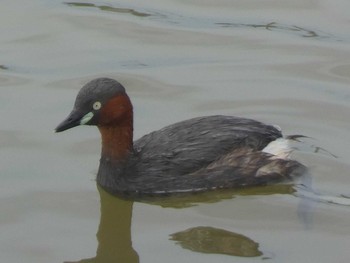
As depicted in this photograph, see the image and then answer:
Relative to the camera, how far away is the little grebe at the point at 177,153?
8523 mm

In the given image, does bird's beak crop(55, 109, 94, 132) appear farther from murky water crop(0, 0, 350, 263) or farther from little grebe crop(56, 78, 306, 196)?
murky water crop(0, 0, 350, 263)

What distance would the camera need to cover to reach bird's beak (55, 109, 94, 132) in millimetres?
8430

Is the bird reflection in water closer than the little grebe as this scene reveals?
Yes

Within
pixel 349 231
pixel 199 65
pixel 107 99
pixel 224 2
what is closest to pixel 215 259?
pixel 349 231

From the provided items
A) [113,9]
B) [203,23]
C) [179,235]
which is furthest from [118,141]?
[113,9]

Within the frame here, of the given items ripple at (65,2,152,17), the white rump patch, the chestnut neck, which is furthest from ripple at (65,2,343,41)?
the chestnut neck

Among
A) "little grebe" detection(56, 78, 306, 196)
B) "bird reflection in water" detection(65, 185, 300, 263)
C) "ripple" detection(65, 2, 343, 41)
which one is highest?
"ripple" detection(65, 2, 343, 41)

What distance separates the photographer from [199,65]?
35.2 feet

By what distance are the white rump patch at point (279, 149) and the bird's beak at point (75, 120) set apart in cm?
123

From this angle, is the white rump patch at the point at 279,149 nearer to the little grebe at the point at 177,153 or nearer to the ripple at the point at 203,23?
the little grebe at the point at 177,153

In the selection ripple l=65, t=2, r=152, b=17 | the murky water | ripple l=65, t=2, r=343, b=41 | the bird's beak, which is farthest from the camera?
ripple l=65, t=2, r=152, b=17

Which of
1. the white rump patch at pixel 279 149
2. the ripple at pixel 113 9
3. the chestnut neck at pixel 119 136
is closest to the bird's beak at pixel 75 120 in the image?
the chestnut neck at pixel 119 136

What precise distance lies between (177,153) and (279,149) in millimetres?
705

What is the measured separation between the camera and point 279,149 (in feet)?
28.5
